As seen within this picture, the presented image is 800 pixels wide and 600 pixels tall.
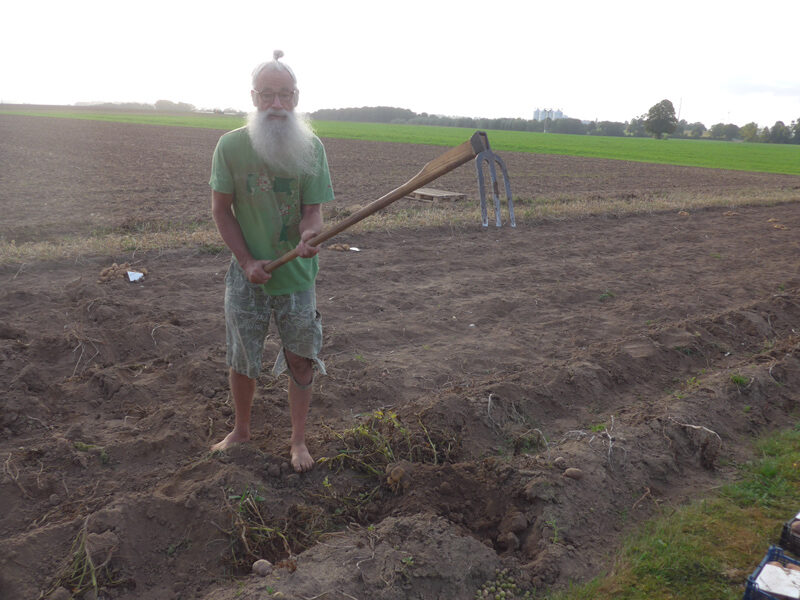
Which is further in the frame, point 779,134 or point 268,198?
point 779,134

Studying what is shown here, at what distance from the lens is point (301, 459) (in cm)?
336

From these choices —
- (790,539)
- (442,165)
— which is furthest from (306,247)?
(790,539)

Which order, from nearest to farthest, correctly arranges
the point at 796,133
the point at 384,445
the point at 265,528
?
the point at 265,528 → the point at 384,445 → the point at 796,133

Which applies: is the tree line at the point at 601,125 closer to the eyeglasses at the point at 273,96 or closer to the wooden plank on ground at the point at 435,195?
the wooden plank on ground at the point at 435,195

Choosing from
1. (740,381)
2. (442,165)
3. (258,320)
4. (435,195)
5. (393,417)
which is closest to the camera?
(442,165)

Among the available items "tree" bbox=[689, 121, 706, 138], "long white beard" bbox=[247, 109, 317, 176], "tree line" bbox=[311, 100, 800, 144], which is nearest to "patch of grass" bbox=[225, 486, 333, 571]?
"long white beard" bbox=[247, 109, 317, 176]

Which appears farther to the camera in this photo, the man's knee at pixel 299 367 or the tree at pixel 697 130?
the tree at pixel 697 130

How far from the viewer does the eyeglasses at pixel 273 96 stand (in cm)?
295

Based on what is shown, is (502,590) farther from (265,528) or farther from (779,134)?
(779,134)

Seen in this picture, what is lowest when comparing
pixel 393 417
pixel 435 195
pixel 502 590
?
pixel 502 590

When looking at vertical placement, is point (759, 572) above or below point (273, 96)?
below

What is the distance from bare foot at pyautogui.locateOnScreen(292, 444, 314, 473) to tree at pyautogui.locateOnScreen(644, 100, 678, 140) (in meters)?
84.3

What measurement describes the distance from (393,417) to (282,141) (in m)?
1.76

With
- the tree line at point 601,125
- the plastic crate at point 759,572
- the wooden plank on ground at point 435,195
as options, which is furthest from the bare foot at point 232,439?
the tree line at point 601,125
